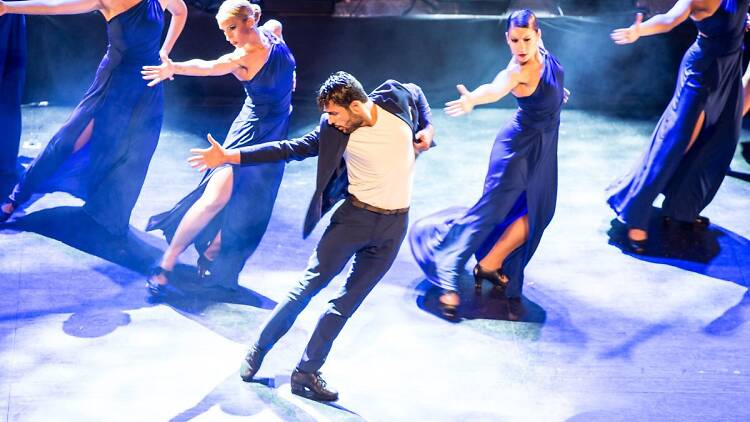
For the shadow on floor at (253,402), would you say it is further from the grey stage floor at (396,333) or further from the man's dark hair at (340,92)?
the man's dark hair at (340,92)

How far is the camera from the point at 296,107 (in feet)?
25.9

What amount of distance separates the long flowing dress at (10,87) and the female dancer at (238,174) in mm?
1225

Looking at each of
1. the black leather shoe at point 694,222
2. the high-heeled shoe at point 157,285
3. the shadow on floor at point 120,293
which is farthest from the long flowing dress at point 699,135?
the high-heeled shoe at point 157,285

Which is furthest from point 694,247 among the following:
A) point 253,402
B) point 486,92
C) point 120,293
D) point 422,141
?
point 120,293

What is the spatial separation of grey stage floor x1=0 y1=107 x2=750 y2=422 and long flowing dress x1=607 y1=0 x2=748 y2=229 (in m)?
0.22

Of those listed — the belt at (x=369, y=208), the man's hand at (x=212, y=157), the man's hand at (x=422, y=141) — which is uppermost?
Answer: the man's hand at (x=422, y=141)

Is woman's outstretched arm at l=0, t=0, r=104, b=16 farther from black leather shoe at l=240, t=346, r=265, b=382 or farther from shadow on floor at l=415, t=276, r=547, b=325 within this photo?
shadow on floor at l=415, t=276, r=547, b=325

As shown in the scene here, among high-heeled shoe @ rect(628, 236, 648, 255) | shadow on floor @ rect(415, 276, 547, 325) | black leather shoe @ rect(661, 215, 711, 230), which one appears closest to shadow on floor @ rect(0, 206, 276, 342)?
shadow on floor @ rect(415, 276, 547, 325)

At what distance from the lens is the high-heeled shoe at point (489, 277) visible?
5355 millimetres

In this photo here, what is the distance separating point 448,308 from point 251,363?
119 centimetres

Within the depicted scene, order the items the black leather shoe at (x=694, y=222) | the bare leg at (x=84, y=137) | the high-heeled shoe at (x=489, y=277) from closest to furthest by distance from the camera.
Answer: the high-heeled shoe at (x=489, y=277) → the bare leg at (x=84, y=137) → the black leather shoe at (x=694, y=222)

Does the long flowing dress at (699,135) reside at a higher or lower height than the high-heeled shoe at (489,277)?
higher

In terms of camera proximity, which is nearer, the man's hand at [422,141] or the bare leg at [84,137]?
the man's hand at [422,141]

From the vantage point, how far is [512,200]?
5.14m
